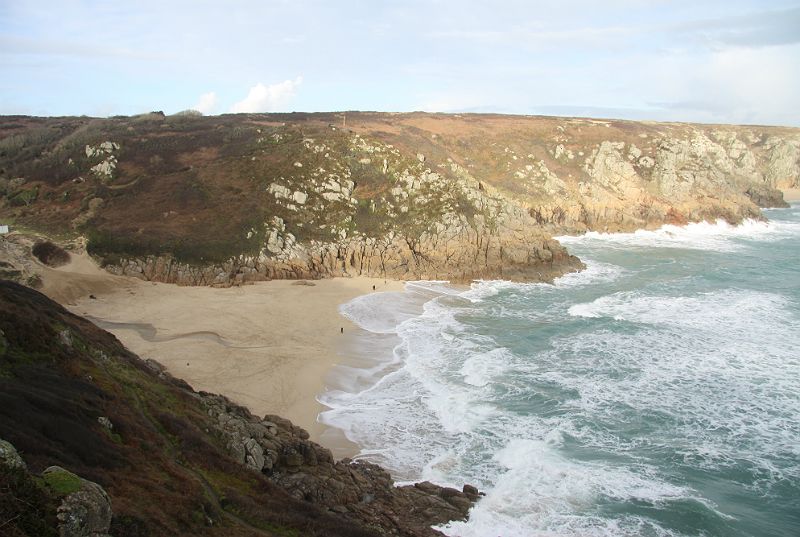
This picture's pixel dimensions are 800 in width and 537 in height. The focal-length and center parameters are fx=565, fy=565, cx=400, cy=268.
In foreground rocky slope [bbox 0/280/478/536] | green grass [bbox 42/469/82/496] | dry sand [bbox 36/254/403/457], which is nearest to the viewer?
green grass [bbox 42/469/82/496]

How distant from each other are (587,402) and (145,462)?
14.6 m

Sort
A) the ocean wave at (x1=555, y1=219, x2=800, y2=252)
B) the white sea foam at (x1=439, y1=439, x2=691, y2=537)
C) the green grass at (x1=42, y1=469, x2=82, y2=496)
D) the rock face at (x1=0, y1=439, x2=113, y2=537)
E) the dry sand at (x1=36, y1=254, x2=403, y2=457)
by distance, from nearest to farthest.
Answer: the rock face at (x1=0, y1=439, x2=113, y2=537) < the green grass at (x1=42, y1=469, x2=82, y2=496) < the white sea foam at (x1=439, y1=439, x2=691, y2=537) < the dry sand at (x1=36, y1=254, x2=403, y2=457) < the ocean wave at (x1=555, y1=219, x2=800, y2=252)

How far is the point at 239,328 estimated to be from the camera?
1029 inches

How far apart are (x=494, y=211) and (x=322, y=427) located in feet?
91.3

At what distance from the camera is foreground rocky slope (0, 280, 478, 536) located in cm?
760

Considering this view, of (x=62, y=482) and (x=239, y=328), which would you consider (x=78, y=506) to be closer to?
(x=62, y=482)

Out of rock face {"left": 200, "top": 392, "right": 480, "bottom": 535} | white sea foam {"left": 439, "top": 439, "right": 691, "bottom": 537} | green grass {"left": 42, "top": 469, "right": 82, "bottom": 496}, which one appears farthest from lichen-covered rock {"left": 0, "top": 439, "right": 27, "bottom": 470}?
white sea foam {"left": 439, "top": 439, "right": 691, "bottom": 537}

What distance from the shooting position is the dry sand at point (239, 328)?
66.8 feet

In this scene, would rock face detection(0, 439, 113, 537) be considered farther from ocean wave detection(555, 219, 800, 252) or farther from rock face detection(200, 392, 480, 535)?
ocean wave detection(555, 219, 800, 252)

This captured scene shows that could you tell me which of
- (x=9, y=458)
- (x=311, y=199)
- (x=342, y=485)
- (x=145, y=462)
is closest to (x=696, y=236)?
(x=311, y=199)

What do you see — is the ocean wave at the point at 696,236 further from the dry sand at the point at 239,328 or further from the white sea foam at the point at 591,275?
the dry sand at the point at 239,328

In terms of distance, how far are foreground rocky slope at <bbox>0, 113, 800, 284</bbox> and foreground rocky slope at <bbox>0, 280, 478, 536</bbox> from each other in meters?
18.1

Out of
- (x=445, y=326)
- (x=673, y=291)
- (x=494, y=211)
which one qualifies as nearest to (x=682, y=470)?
(x=445, y=326)

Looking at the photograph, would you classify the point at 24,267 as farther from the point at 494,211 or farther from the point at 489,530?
the point at 494,211
